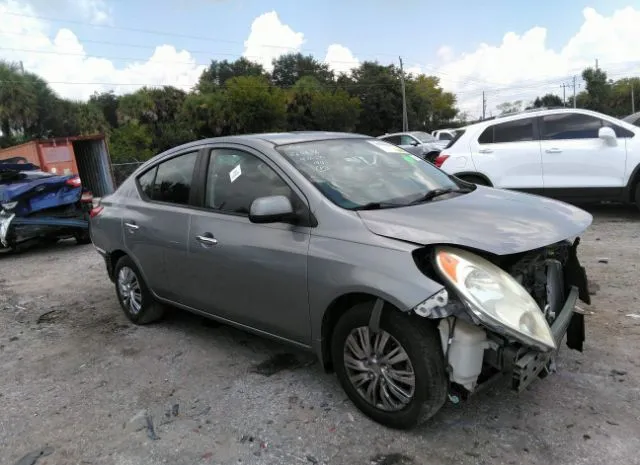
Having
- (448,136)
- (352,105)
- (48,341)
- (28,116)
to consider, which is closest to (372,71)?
(352,105)

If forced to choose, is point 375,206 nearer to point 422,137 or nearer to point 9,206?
point 9,206

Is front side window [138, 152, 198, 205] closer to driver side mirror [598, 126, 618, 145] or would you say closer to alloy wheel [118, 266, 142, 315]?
alloy wheel [118, 266, 142, 315]

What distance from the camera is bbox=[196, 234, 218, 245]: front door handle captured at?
366cm

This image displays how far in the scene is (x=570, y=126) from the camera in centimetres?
795

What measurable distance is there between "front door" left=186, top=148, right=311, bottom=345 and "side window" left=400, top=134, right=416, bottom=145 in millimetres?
16392

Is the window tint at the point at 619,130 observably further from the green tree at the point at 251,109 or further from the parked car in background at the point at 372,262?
the green tree at the point at 251,109

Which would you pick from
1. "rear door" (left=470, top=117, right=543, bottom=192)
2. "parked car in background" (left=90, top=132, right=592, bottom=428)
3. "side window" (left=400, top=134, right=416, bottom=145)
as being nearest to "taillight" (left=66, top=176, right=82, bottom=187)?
"parked car in background" (left=90, top=132, right=592, bottom=428)

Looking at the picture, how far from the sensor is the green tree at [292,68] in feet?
265

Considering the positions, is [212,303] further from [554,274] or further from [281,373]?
[554,274]

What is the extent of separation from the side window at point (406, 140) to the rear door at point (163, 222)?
15.9 metres

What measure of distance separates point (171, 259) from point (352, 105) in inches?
2110

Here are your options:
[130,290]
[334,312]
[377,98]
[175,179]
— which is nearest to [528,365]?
[334,312]

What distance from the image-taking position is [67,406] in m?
3.46

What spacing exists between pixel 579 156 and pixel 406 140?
12275mm
